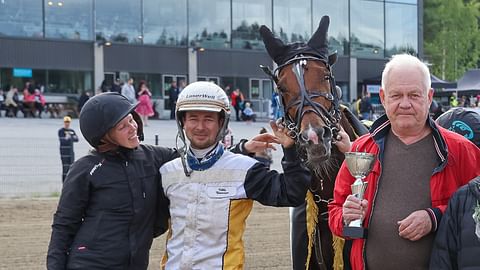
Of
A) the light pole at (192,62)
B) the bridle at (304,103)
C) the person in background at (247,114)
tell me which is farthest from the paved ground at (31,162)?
the light pole at (192,62)

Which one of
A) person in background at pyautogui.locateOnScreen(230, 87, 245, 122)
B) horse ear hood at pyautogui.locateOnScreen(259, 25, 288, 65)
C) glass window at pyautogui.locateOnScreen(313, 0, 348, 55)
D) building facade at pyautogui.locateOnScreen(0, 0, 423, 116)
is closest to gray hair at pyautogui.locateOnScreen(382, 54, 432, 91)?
horse ear hood at pyautogui.locateOnScreen(259, 25, 288, 65)

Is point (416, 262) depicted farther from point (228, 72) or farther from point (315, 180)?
point (228, 72)

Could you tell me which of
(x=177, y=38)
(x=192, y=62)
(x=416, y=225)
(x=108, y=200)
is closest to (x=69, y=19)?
(x=177, y=38)

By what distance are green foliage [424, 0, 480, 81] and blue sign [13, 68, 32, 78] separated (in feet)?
93.6

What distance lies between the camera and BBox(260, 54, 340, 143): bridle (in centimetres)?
360

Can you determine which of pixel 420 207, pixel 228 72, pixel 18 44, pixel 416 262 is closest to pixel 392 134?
pixel 420 207

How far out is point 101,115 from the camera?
11.6 feet

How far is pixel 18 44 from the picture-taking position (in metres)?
29.1

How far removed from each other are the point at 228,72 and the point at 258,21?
11.0ft

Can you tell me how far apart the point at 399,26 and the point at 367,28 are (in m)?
2.55

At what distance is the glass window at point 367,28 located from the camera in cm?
3856

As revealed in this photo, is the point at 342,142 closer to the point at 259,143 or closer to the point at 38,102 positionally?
the point at 259,143

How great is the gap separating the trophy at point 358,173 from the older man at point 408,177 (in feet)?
0.13

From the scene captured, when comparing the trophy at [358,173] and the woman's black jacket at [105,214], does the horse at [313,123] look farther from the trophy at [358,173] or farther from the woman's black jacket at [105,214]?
the woman's black jacket at [105,214]
